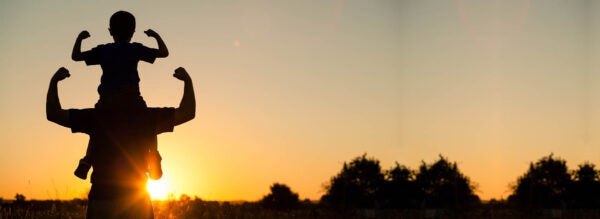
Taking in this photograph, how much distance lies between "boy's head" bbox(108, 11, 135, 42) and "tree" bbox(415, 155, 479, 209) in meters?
42.2

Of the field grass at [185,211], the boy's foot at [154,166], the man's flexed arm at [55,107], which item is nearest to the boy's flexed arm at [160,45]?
the man's flexed arm at [55,107]

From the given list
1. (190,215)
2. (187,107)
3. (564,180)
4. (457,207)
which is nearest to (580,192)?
(564,180)

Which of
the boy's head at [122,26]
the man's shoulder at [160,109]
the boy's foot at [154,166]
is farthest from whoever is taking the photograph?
the boy's head at [122,26]

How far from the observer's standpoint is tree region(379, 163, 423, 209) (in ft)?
138

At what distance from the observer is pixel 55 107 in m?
6.66

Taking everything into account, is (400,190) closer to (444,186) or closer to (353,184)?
(444,186)

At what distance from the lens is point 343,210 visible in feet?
192

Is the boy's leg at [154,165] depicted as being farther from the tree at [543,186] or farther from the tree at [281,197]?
the tree at [281,197]

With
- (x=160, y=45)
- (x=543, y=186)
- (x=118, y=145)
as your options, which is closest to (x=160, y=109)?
(x=118, y=145)

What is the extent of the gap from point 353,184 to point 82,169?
56089 mm

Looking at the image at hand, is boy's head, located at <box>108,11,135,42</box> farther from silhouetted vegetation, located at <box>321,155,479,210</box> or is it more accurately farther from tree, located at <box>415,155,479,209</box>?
tree, located at <box>415,155,479,209</box>

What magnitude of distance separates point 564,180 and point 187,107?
6214 cm

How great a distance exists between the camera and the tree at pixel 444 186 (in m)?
50.1

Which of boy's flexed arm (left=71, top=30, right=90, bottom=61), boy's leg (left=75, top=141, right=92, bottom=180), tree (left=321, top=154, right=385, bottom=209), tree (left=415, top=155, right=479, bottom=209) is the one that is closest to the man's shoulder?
boy's leg (left=75, top=141, right=92, bottom=180)
